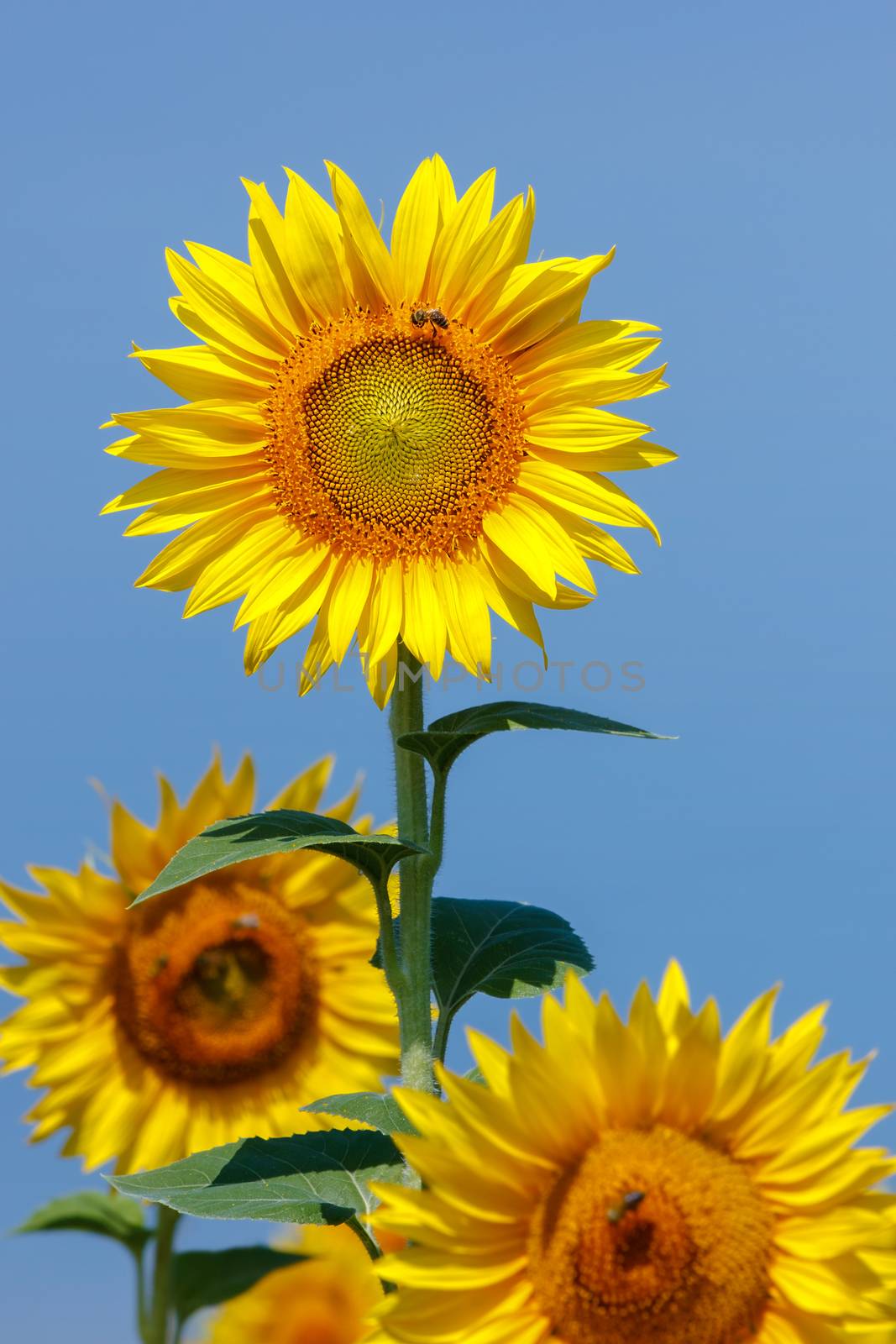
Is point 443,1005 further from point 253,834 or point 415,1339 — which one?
point 415,1339

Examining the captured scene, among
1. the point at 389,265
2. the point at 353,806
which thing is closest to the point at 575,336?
the point at 389,265

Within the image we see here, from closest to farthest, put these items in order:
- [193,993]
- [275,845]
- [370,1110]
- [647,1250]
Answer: [647,1250] < [275,845] < [370,1110] < [193,993]

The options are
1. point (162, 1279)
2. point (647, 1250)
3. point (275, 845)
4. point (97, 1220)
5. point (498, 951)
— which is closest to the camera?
point (647, 1250)

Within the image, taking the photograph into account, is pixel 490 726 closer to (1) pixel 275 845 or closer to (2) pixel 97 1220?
(1) pixel 275 845

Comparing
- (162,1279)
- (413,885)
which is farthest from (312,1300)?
(413,885)

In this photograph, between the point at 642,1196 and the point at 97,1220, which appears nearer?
the point at 642,1196

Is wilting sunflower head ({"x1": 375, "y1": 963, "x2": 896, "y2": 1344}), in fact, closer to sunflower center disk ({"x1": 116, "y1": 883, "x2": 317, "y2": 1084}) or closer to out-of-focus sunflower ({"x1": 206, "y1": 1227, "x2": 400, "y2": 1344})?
sunflower center disk ({"x1": 116, "y1": 883, "x2": 317, "y2": 1084})

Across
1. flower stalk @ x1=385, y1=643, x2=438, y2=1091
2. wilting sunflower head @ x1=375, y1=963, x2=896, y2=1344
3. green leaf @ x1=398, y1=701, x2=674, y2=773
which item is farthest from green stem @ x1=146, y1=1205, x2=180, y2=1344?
wilting sunflower head @ x1=375, y1=963, x2=896, y2=1344
